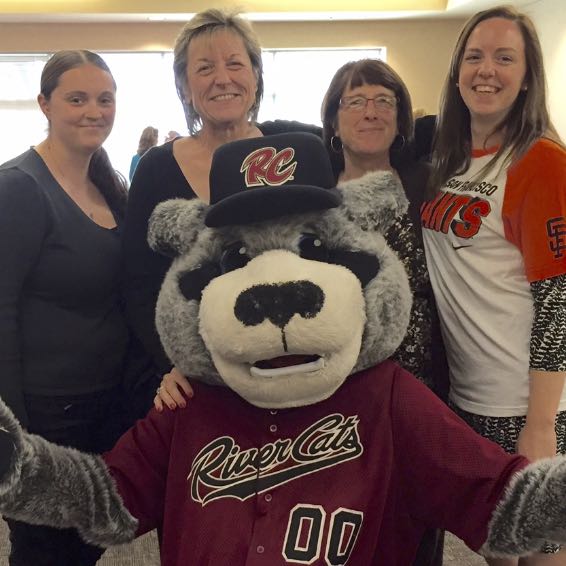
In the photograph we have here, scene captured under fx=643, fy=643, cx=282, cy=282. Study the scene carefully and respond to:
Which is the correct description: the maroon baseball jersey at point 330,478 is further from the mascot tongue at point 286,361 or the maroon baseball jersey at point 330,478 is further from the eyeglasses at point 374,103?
the eyeglasses at point 374,103

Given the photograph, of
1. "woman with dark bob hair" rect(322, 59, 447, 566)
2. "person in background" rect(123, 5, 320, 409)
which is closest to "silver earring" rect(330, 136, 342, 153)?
"woman with dark bob hair" rect(322, 59, 447, 566)

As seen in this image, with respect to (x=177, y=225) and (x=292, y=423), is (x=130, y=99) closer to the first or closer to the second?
(x=177, y=225)

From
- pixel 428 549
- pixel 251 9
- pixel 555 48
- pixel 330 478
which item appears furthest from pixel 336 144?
pixel 251 9

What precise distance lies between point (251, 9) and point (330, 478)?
6744 mm

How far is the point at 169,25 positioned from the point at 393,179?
6.99 metres

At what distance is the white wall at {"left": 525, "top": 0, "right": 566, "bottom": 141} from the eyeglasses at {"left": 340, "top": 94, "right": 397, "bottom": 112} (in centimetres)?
508

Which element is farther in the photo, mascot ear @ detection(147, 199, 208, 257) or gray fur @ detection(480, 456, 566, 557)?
mascot ear @ detection(147, 199, 208, 257)

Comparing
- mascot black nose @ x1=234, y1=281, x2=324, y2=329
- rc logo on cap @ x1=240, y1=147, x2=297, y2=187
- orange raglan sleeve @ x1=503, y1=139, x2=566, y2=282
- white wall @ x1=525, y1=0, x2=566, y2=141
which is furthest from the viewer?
white wall @ x1=525, y1=0, x2=566, y2=141

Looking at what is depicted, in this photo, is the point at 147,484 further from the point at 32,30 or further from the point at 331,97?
the point at 32,30

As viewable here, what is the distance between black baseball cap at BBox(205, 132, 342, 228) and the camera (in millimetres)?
958

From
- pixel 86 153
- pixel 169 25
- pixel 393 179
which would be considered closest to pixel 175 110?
pixel 169 25

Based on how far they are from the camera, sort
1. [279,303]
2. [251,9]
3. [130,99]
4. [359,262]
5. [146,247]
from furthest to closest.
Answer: [130,99]
[251,9]
[146,247]
[359,262]
[279,303]

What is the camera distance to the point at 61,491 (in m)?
0.96

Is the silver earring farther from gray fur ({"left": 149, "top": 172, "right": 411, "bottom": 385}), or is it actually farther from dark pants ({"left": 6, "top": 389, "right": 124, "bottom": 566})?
dark pants ({"left": 6, "top": 389, "right": 124, "bottom": 566})
